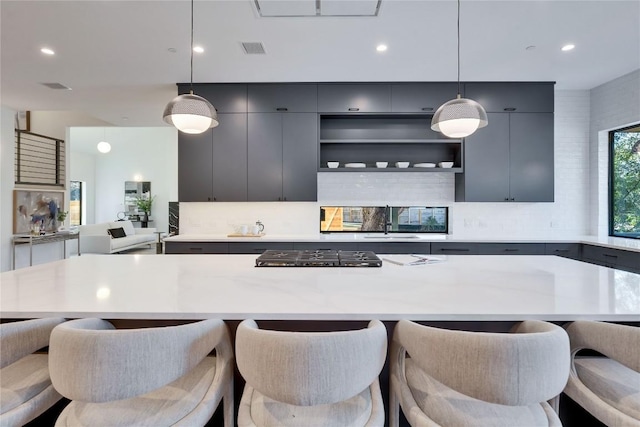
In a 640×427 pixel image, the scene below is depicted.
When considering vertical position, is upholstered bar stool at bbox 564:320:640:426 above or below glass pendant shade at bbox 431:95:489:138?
below

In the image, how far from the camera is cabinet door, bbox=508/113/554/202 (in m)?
3.79

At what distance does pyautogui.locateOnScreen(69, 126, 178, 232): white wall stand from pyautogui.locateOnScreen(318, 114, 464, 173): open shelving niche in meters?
8.71

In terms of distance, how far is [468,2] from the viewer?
2332mm

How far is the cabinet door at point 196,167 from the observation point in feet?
12.7

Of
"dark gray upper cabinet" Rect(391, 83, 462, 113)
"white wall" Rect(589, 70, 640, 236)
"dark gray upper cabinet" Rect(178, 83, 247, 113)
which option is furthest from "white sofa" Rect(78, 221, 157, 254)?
"white wall" Rect(589, 70, 640, 236)

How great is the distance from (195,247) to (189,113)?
2056mm

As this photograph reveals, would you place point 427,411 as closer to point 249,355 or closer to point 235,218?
point 249,355

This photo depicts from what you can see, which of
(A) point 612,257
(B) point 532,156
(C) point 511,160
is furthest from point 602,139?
(A) point 612,257

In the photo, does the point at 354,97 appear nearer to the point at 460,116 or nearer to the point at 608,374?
the point at 460,116

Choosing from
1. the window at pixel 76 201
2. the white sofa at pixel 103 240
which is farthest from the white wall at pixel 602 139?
the window at pixel 76 201

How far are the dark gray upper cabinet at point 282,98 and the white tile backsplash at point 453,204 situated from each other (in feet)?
2.90

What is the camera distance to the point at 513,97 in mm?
3797

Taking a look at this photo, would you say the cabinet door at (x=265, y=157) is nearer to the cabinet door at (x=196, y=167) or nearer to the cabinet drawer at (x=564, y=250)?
the cabinet door at (x=196, y=167)

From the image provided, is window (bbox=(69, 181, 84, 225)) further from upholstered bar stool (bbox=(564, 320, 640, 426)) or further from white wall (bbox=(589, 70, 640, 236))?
white wall (bbox=(589, 70, 640, 236))
